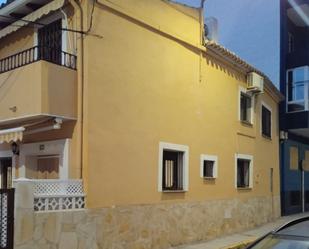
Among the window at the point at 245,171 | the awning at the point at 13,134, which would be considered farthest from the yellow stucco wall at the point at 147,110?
the awning at the point at 13,134

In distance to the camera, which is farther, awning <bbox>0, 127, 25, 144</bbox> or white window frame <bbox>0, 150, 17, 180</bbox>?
white window frame <bbox>0, 150, 17, 180</bbox>

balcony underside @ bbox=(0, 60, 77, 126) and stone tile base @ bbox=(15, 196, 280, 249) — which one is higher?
balcony underside @ bbox=(0, 60, 77, 126)

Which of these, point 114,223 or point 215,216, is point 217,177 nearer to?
point 215,216

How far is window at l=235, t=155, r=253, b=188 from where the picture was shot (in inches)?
Answer: 699

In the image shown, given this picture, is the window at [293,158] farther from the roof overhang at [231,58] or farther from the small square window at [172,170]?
the small square window at [172,170]

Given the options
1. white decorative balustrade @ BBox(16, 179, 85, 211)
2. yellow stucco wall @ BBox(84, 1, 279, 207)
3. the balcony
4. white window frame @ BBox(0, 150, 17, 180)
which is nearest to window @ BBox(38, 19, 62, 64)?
the balcony

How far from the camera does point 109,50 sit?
1154 centimetres

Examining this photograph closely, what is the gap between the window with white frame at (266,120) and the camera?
2009cm

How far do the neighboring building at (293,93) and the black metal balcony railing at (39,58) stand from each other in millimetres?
13034

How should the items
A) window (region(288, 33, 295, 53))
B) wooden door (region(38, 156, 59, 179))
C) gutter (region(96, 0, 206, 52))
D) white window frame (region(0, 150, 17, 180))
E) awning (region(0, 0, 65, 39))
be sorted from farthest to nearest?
window (region(288, 33, 295, 53)) → white window frame (region(0, 150, 17, 180)) → wooden door (region(38, 156, 59, 179)) → gutter (region(96, 0, 206, 52)) → awning (region(0, 0, 65, 39))

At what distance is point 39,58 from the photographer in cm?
1155

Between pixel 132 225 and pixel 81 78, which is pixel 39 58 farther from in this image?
pixel 132 225

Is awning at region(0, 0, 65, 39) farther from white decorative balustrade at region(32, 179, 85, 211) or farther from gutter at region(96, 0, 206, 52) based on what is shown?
white decorative balustrade at region(32, 179, 85, 211)

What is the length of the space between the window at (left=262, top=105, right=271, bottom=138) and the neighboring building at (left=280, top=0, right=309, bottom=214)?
59.3 inches
